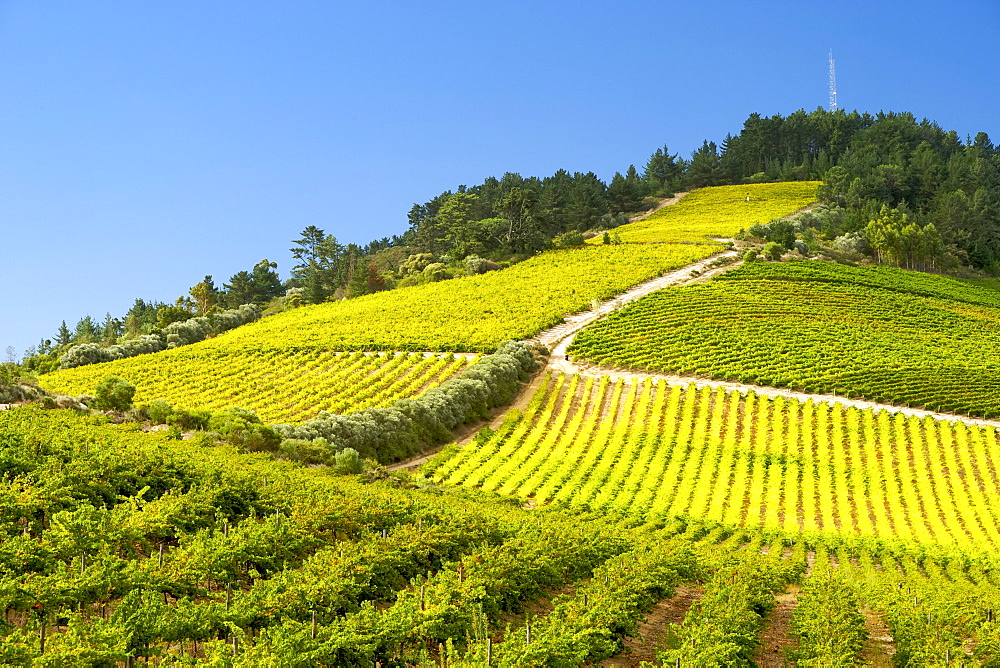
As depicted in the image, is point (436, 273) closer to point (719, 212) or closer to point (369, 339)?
point (369, 339)

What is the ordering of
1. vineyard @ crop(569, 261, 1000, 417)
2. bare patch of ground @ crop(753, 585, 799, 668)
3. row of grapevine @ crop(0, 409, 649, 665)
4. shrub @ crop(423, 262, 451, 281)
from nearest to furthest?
row of grapevine @ crop(0, 409, 649, 665) → bare patch of ground @ crop(753, 585, 799, 668) → vineyard @ crop(569, 261, 1000, 417) → shrub @ crop(423, 262, 451, 281)

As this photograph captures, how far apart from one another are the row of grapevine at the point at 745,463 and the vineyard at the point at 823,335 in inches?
163

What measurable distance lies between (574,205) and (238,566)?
118m

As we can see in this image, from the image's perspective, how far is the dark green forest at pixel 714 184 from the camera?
95.2m

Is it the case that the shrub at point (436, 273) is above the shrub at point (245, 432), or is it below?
above

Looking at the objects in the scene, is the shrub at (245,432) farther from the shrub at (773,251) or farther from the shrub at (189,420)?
the shrub at (773,251)

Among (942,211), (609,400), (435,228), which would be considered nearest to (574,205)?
(435,228)

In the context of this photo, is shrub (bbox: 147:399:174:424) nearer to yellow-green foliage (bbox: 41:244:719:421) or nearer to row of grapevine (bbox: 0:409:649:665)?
row of grapevine (bbox: 0:409:649:665)

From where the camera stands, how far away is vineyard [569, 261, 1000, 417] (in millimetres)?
49938

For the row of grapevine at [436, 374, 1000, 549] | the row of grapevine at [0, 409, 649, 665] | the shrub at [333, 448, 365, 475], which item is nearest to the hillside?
the row of grapevine at [0, 409, 649, 665]

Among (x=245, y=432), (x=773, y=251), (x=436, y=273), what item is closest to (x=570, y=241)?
(x=436, y=273)

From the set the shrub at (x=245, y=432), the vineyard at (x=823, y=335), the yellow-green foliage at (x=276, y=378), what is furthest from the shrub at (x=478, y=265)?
the shrub at (x=245, y=432)

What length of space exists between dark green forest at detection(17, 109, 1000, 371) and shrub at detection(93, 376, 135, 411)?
120 feet

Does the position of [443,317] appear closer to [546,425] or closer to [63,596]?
[546,425]
